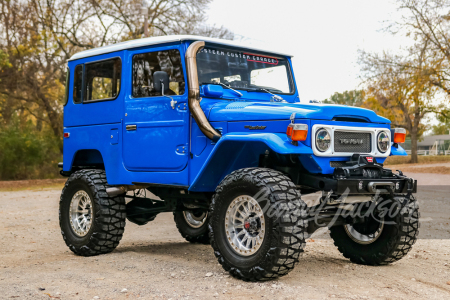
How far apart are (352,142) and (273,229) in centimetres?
149

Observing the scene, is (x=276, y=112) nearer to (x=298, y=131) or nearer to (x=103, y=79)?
(x=298, y=131)

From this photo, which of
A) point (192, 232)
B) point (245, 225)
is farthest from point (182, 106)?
point (192, 232)

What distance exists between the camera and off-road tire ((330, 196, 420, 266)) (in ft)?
20.0

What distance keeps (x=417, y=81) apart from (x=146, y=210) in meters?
20.1

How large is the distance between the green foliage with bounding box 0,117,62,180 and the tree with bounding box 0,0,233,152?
871mm

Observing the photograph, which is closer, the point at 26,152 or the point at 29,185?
the point at 29,185

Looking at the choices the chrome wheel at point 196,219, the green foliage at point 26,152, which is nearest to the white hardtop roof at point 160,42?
the chrome wheel at point 196,219

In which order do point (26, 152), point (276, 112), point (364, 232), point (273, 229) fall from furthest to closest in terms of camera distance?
point (26, 152), point (364, 232), point (276, 112), point (273, 229)

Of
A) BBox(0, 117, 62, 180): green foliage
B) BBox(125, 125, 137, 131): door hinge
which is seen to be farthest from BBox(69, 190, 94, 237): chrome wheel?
BBox(0, 117, 62, 180): green foliage

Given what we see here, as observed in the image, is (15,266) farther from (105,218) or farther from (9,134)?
(9,134)

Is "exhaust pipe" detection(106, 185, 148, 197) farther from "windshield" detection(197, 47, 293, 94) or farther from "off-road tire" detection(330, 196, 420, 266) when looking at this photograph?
"off-road tire" detection(330, 196, 420, 266)

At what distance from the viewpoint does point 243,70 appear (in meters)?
7.00

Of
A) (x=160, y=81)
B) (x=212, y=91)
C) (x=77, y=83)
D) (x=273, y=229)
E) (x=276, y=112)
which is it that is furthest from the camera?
(x=77, y=83)

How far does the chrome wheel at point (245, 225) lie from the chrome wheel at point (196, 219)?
9.82 feet
